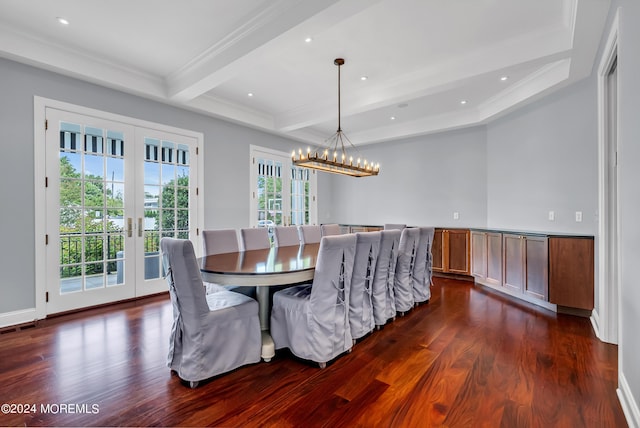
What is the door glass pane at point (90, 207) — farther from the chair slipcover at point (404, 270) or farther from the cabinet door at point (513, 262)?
the cabinet door at point (513, 262)

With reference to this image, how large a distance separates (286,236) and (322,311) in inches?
74.9

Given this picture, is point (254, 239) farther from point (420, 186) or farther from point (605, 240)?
point (420, 186)

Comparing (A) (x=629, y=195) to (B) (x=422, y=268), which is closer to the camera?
(A) (x=629, y=195)

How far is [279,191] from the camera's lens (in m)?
5.96

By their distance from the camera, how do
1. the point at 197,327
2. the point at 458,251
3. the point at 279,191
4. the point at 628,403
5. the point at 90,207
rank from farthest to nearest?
the point at 279,191 < the point at 458,251 < the point at 90,207 < the point at 197,327 < the point at 628,403

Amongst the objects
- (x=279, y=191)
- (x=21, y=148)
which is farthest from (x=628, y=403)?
(x=21, y=148)

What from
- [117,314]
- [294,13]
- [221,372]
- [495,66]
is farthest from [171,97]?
[495,66]

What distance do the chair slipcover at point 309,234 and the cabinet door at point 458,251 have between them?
95.8 inches

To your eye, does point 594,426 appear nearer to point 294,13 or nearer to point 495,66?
point 495,66

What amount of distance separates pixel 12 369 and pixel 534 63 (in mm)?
5233

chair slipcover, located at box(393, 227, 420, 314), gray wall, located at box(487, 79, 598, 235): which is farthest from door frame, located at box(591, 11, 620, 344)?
chair slipcover, located at box(393, 227, 420, 314)

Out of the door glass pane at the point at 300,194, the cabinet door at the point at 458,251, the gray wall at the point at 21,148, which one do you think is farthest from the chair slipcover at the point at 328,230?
the gray wall at the point at 21,148

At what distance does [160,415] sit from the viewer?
169 centimetres

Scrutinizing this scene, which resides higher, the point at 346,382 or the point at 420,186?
the point at 420,186
